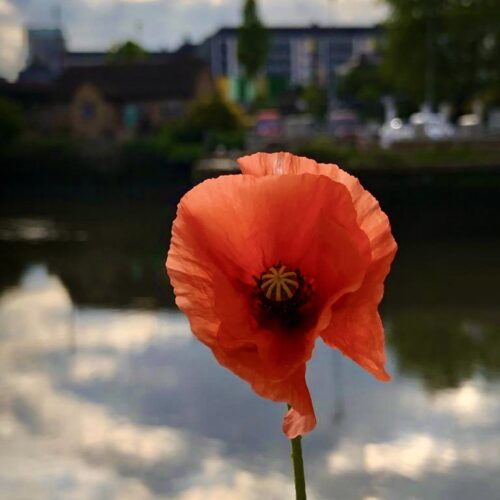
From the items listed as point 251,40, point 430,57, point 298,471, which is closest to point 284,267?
point 298,471

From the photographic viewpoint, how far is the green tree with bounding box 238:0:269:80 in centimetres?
5094

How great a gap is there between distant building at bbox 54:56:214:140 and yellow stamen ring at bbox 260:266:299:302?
35336 mm


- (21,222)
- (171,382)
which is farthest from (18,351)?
(21,222)

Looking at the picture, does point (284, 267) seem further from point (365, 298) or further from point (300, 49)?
point (300, 49)

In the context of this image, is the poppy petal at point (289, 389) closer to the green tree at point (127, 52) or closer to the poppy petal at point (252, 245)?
the poppy petal at point (252, 245)

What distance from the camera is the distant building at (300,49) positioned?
7250 centimetres

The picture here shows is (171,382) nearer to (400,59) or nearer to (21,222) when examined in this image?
(21,222)

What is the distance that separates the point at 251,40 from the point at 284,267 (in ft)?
170

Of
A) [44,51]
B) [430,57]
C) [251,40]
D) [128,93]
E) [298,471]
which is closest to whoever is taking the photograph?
[298,471]

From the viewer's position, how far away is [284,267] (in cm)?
61

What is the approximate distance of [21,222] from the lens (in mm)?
19531

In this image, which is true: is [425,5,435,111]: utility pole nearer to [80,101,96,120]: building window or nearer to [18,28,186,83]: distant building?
[80,101,96,120]: building window

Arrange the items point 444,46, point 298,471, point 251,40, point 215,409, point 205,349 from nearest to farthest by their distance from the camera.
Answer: point 298,471 → point 215,409 → point 205,349 → point 444,46 → point 251,40

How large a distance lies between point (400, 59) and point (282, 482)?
22.9m
